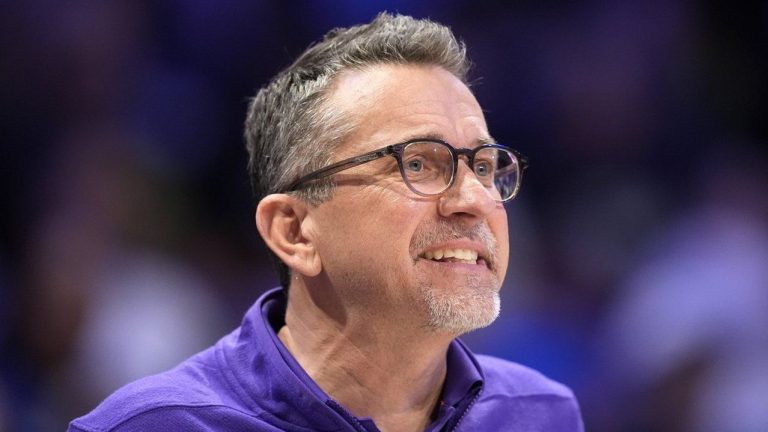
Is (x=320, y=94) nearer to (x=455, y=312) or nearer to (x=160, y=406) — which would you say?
(x=455, y=312)

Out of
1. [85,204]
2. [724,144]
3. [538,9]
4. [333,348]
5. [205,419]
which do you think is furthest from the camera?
[538,9]

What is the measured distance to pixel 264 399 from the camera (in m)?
2.22

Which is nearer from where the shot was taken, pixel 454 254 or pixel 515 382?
pixel 454 254

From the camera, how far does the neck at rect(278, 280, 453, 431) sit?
229 cm

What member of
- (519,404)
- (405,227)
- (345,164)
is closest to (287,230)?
(345,164)

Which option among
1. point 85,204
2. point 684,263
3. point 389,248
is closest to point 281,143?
point 389,248

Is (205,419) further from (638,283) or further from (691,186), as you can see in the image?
(691,186)

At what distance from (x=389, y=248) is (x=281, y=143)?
48cm

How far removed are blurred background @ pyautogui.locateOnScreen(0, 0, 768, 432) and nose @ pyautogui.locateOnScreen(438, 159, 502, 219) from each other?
210 centimetres

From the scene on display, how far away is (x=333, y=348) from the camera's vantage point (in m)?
2.35

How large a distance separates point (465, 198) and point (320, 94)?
19.1 inches

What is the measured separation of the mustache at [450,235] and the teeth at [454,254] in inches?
1.1

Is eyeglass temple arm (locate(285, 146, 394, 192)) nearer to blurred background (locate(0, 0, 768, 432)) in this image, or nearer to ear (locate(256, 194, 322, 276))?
ear (locate(256, 194, 322, 276))

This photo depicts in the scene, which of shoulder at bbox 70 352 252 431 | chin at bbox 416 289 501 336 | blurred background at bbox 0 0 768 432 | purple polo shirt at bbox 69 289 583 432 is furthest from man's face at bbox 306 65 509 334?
blurred background at bbox 0 0 768 432
